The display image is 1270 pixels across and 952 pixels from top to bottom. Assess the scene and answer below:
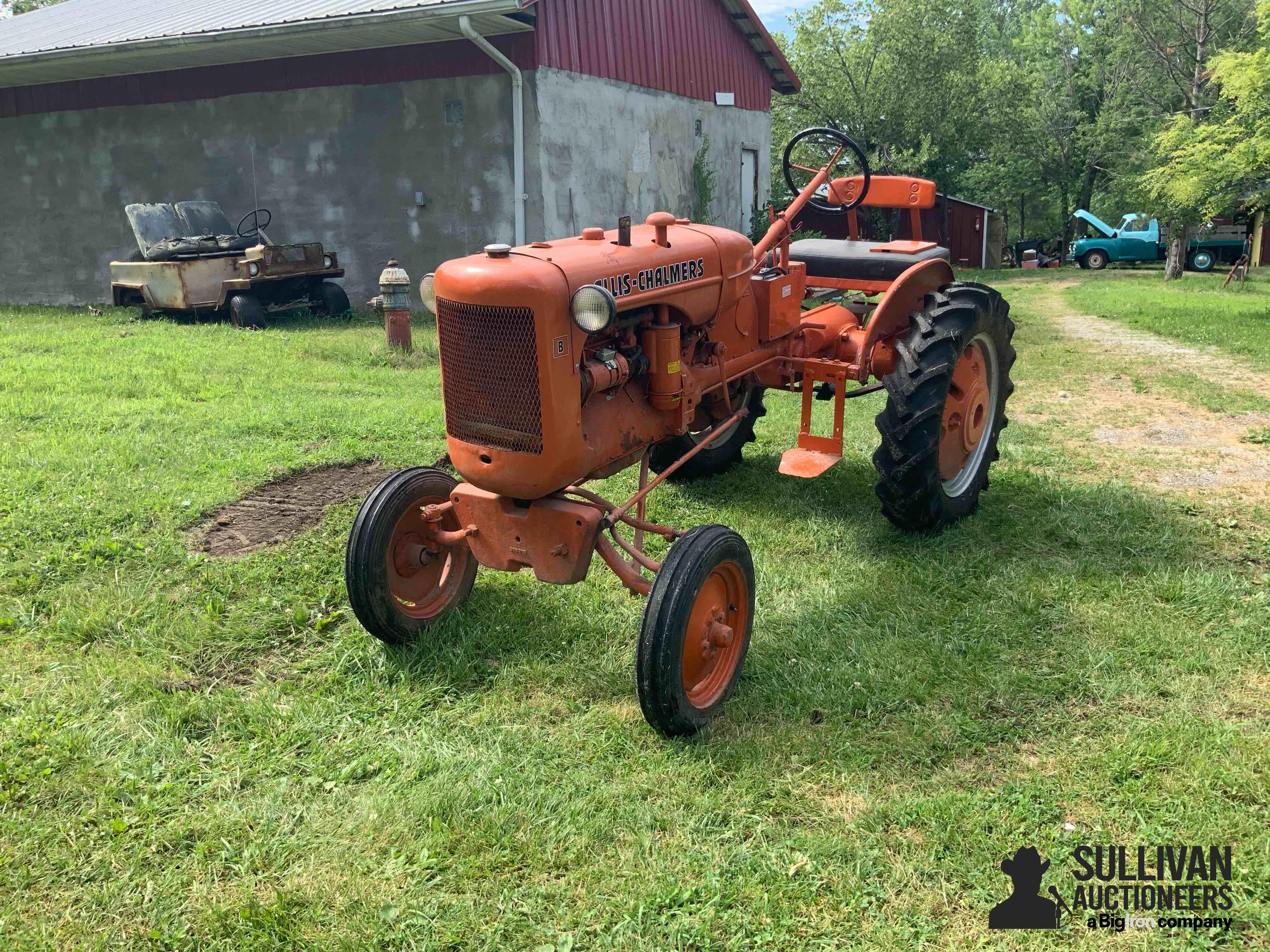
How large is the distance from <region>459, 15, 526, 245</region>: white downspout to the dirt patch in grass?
6.22 m

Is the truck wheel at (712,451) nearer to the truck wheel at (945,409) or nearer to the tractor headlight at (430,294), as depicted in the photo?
the truck wheel at (945,409)

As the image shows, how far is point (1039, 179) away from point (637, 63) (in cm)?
2191

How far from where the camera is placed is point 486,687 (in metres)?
3.47

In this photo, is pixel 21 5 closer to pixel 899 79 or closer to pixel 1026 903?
pixel 899 79

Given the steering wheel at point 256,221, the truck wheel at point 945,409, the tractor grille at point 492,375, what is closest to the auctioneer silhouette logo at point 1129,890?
the tractor grille at point 492,375

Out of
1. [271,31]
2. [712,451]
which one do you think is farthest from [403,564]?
[271,31]

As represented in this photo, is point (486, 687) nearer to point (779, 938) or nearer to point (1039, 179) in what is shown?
point (779, 938)

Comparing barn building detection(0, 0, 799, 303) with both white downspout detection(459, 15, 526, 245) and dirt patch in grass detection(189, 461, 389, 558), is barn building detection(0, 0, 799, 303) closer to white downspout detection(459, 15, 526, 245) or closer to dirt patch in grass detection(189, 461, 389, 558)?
white downspout detection(459, 15, 526, 245)

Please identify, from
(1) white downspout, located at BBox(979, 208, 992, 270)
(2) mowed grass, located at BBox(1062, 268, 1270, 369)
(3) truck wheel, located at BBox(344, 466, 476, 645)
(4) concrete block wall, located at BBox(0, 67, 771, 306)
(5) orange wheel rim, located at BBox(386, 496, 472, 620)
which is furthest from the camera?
(1) white downspout, located at BBox(979, 208, 992, 270)

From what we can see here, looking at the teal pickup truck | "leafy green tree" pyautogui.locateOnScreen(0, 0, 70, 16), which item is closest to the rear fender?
the teal pickup truck

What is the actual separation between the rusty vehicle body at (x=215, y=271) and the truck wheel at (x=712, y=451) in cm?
692

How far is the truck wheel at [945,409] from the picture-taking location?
4.39 meters

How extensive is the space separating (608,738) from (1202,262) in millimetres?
24353

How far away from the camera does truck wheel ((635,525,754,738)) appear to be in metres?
2.98
